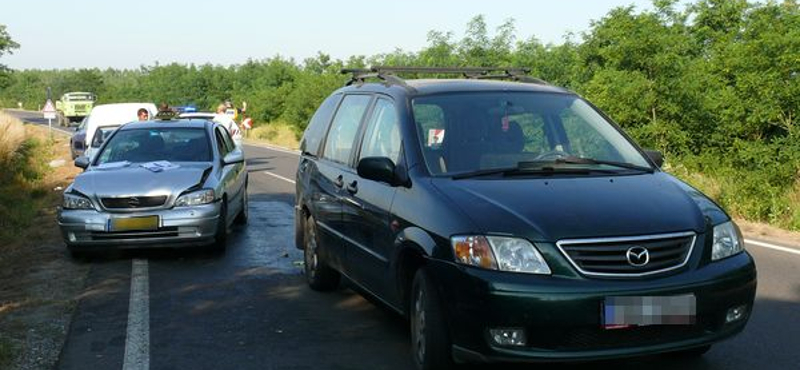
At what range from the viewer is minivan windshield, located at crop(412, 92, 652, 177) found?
5.17 meters

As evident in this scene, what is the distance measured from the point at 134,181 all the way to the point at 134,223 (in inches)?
20.5

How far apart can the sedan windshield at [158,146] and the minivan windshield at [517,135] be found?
5.15m

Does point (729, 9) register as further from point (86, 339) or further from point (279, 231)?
point (86, 339)

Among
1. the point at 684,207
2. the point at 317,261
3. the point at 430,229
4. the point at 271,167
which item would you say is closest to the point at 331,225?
the point at 317,261

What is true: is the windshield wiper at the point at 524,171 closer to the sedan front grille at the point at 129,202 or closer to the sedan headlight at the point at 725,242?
the sedan headlight at the point at 725,242

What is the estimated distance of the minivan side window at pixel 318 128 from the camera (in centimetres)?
737

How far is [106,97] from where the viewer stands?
343 ft

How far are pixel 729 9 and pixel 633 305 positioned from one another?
864 inches

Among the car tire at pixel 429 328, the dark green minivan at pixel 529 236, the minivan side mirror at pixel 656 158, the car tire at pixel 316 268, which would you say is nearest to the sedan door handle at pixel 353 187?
the dark green minivan at pixel 529 236

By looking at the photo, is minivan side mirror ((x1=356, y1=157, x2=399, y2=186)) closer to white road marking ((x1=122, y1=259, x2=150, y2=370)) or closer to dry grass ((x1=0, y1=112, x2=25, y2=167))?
white road marking ((x1=122, y1=259, x2=150, y2=370))

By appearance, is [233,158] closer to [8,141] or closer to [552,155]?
[552,155]

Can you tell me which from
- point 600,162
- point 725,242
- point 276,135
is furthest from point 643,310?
point 276,135

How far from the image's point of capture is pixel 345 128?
6.76 m

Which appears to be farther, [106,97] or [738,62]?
[106,97]
